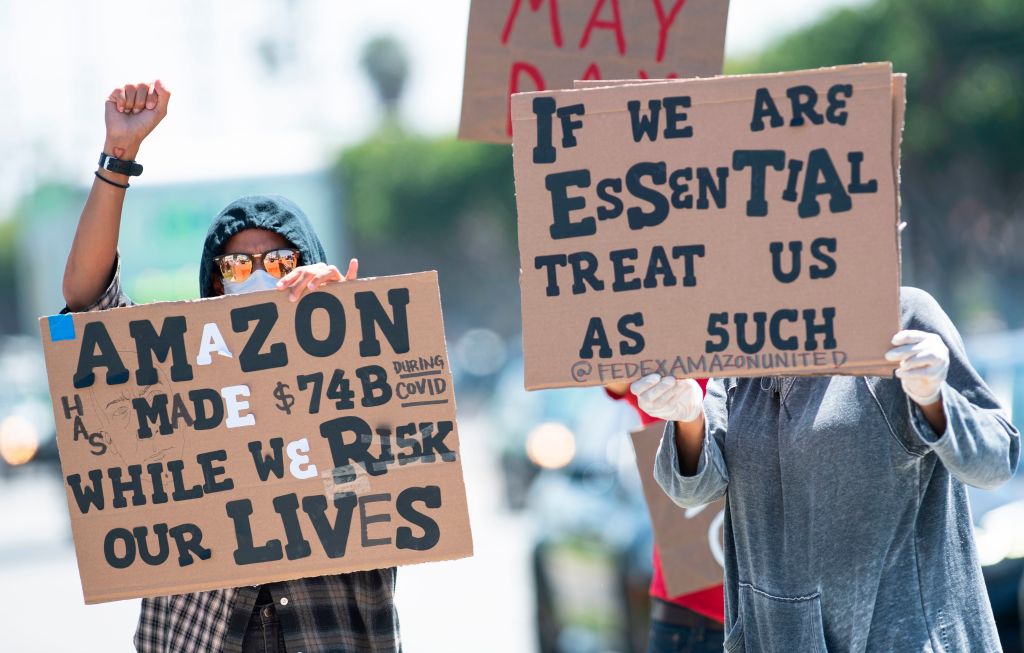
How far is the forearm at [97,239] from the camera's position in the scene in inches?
118

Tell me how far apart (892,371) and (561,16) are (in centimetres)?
196

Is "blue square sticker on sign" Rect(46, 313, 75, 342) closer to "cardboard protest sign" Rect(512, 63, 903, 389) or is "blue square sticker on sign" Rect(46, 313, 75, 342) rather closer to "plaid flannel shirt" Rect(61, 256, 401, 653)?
"plaid flannel shirt" Rect(61, 256, 401, 653)

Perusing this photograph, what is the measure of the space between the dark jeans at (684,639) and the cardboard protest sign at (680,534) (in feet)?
0.35

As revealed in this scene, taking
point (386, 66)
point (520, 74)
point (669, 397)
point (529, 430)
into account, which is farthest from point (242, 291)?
point (386, 66)

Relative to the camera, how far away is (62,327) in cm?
302

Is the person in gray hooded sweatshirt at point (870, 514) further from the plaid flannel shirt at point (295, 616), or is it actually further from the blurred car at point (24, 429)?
the blurred car at point (24, 429)

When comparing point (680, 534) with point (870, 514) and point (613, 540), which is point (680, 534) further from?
point (613, 540)

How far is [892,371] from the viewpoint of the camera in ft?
8.67

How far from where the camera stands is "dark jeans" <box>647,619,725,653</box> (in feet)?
11.6

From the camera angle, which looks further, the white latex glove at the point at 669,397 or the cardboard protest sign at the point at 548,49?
the cardboard protest sign at the point at 548,49

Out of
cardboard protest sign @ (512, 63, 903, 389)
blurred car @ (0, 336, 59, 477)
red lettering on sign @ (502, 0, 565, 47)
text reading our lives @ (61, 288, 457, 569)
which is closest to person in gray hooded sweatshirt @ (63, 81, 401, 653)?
text reading our lives @ (61, 288, 457, 569)

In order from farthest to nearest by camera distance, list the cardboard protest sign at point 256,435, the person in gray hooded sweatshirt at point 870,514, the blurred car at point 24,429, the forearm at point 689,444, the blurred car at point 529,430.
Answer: the blurred car at point 24,429 → the blurred car at point 529,430 → the cardboard protest sign at point 256,435 → the forearm at point 689,444 → the person in gray hooded sweatshirt at point 870,514

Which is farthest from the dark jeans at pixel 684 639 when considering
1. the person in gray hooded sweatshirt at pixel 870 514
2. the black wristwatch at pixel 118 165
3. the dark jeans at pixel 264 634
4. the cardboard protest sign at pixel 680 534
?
the black wristwatch at pixel 118 165

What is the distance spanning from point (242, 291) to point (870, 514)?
5.25 ft
